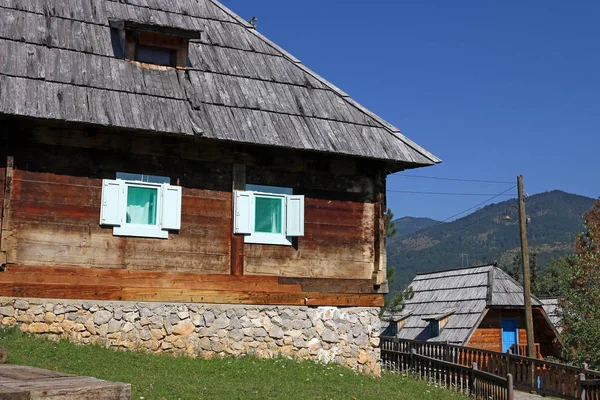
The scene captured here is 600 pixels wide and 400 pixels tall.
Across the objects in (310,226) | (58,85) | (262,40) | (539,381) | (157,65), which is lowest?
(539,381)

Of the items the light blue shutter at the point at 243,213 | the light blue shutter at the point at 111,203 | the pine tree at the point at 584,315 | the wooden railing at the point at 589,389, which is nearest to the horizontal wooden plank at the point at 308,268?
the light blue shutter at the point at 243,213

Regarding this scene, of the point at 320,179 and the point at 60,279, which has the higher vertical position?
the point at 320,179

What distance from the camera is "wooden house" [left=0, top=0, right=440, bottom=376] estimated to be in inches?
496

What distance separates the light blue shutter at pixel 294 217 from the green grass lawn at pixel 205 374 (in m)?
2.44

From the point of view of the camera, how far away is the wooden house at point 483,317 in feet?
93.8

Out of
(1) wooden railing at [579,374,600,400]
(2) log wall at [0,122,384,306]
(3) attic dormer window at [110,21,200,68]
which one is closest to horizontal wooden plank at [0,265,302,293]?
(2) log wall at [0,122,384,306]

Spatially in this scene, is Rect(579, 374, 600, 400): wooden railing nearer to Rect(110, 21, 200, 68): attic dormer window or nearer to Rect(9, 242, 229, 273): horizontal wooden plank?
Rect(9, 242, 229, 273): horizontal wooden plank

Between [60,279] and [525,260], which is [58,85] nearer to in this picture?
[60,279]

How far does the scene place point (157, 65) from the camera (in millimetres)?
14508

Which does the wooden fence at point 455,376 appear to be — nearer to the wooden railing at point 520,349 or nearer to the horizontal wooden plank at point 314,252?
the horizontal wooden plank at point 314,252

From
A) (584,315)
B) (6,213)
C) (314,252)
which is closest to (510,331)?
(584,315)

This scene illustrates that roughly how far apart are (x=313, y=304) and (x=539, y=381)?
7.67 metres

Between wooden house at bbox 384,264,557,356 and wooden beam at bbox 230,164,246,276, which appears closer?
wooden beam at bbox 230,164,246,276

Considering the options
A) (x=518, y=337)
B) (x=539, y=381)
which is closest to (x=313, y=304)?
(x=539, y=381)
